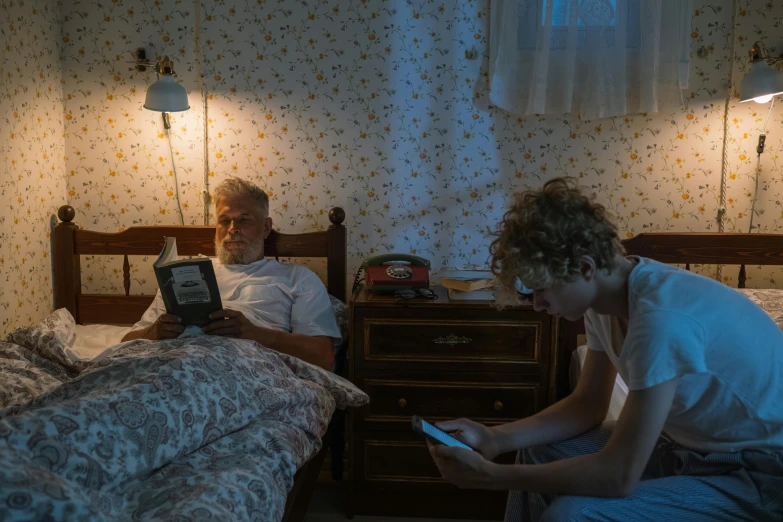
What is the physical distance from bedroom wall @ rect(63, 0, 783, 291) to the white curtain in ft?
0.33

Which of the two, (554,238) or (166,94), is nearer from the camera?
(554,238)

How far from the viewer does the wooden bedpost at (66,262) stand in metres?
2.60

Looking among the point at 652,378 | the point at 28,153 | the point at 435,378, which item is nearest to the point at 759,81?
the point at 435,378

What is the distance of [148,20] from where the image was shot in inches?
104

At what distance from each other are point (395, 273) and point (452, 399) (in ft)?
1.47

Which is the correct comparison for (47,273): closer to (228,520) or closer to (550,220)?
(228,520)

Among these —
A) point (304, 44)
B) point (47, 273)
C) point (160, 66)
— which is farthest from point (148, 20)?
point (47, 273)

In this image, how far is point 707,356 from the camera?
1277mm

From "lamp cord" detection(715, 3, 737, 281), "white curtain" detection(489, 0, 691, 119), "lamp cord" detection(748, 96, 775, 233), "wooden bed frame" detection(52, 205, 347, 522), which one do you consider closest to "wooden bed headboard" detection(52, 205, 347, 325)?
"wooden bed frame" detection(52, 205, 347, 522)

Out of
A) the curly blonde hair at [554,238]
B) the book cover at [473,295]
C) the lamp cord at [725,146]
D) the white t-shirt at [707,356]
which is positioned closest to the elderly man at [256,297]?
the book cover at [473,295]

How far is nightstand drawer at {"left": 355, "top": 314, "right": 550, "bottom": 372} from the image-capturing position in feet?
7.46

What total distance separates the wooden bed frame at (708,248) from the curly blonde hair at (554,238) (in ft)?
3.88

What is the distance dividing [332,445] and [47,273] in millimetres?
1227

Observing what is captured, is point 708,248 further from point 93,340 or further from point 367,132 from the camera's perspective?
point 93,340
